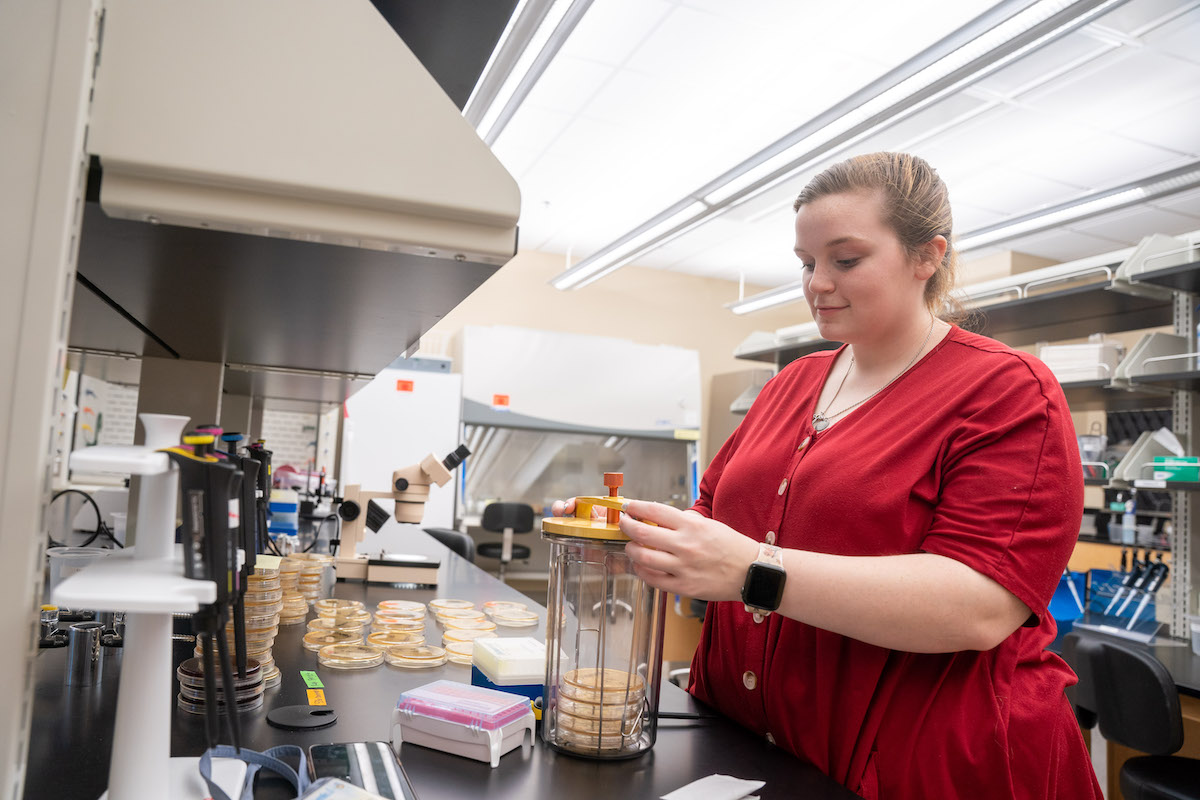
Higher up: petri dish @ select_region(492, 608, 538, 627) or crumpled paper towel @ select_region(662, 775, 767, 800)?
crumpled paper towel @ select_region(662, 775, 767, 800)

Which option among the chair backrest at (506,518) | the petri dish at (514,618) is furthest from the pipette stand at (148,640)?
the chair backrest at (506,518)

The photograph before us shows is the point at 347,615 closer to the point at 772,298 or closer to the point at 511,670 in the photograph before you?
the point at 511,670

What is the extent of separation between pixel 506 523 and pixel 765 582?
169 inches

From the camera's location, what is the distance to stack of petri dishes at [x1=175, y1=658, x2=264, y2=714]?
36.8 inches

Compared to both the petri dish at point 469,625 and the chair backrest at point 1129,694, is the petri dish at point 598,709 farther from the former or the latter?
the chair backrest at point 1129,694

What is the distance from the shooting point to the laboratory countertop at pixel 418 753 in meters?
0.77

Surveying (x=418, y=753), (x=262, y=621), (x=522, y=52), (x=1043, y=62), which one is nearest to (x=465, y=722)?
(x=418, y=753)

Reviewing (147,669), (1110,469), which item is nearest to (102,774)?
(147,669)

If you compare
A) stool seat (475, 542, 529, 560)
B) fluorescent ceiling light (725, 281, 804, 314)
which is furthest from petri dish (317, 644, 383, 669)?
fluorescent ceiling light (725, 281, 804, 314)

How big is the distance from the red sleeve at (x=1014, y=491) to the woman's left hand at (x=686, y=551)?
0.24 metres

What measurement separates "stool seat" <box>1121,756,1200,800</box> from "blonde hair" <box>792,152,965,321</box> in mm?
1661

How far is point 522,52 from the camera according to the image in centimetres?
248

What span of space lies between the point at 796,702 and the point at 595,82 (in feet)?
10.8

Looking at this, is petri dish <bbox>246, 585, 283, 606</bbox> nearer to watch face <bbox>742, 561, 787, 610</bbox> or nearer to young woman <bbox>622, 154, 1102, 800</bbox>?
young woman <bbox>622, 154, 1102, 800</bbox>
